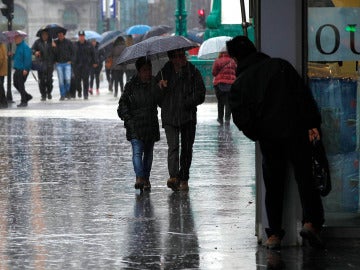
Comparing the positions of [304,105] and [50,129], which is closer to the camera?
[304,105]

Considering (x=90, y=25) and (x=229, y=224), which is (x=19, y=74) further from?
(x=90, y=25)

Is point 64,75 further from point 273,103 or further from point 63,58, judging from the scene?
point 273,103

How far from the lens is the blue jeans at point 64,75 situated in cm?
3619

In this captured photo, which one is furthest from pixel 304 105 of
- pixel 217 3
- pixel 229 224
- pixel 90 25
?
pixel 90 25

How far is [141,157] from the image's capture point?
540 inches

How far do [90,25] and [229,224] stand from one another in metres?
105

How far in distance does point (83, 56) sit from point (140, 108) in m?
24.5

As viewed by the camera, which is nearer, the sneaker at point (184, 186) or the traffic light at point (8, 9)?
the sneaker at point (184, 186)

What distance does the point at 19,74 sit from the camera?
3228 cm

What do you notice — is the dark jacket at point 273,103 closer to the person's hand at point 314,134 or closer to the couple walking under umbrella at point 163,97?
the person's hand at point 314,134

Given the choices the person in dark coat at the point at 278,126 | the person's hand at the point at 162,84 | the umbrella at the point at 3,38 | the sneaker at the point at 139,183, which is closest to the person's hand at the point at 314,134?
the person in dark coat at the point at 278,126

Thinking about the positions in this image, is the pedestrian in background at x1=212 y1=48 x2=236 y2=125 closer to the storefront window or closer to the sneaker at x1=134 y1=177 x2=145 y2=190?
the sneaker at x1=134 y1=177 x2=145 y2=190

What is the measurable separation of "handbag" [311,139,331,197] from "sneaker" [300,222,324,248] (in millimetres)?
291

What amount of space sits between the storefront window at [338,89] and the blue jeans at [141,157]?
12.6 ft
